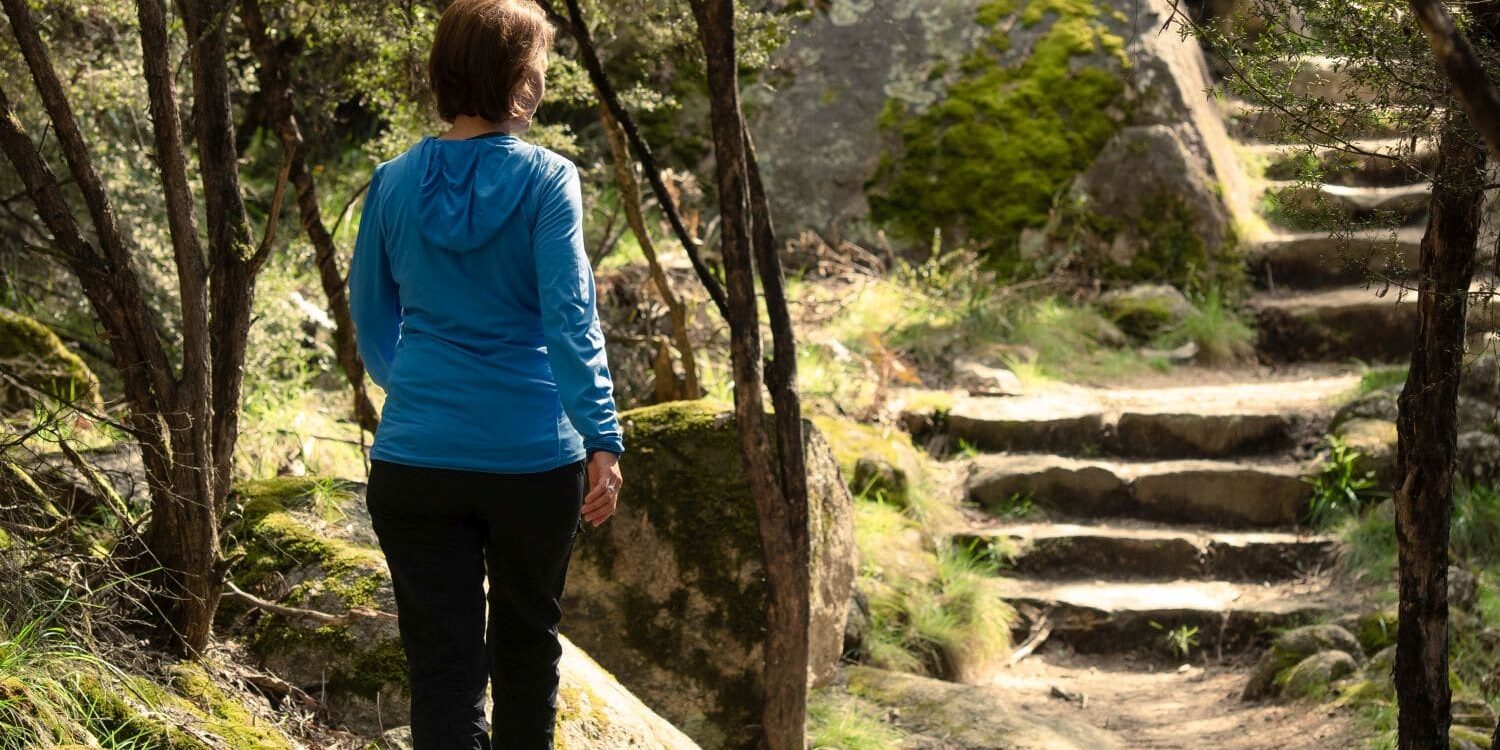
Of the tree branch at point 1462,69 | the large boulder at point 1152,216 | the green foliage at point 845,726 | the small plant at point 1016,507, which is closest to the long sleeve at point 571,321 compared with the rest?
the tree branch at point 1462,69

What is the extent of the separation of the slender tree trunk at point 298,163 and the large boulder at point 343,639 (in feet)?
2.09

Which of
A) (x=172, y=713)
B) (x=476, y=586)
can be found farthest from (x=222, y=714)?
(x=476, y=586)

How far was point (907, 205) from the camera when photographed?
32.2 feet

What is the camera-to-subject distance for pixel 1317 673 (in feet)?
18.3

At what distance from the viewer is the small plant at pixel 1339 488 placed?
22.7 feet

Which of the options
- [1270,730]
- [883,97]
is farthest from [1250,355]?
[1270,730]

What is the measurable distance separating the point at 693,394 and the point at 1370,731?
2902 millimetres

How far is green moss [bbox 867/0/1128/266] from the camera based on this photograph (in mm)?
9602

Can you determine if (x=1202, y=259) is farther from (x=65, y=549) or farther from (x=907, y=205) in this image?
(x=65, y=549)

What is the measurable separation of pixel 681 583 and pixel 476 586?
201 centimetres

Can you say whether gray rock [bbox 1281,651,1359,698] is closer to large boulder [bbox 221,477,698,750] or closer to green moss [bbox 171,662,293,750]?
large boulder [bbox 221,477,698,750]

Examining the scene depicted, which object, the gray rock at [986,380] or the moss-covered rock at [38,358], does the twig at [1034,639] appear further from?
the moss-covered rock at [38,358]

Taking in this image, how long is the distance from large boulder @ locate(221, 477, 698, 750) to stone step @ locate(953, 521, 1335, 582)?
355 cm

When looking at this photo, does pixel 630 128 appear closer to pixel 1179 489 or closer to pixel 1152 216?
pixel 1179 489
